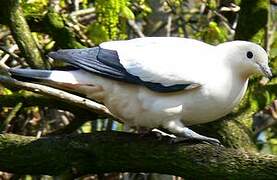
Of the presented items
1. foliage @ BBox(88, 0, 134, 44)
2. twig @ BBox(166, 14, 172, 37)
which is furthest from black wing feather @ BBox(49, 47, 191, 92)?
twig @ BBox(166, 14, 172, 37)

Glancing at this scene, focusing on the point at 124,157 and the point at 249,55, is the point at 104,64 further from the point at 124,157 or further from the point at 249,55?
the point at 249,55

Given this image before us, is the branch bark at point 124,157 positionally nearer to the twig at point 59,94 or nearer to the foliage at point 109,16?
the twig at point 59,94

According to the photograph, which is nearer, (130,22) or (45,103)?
(45,103)

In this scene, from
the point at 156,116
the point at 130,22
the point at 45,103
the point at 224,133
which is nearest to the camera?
the point at 156,116

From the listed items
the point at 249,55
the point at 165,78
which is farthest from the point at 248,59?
the point at 165,78

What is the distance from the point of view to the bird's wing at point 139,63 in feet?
7.10

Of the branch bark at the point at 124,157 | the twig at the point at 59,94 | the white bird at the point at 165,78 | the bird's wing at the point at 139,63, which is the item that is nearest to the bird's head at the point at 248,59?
the white bird at the point at 165,78

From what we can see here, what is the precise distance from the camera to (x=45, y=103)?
2.88 metres

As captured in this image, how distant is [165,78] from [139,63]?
0.32 feet

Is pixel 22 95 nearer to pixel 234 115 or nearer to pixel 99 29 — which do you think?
pixel 99 29

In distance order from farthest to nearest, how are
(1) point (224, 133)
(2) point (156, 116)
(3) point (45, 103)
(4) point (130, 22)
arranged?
(4) point (130, 22) < (3) point (45, 103) < (1) point (224, 133) < (2) point (156, 116)

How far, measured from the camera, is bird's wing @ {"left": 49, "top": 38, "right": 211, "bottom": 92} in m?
2.16

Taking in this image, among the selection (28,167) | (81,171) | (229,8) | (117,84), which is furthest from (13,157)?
(229,8)

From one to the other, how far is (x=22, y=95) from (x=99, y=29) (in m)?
0.39
